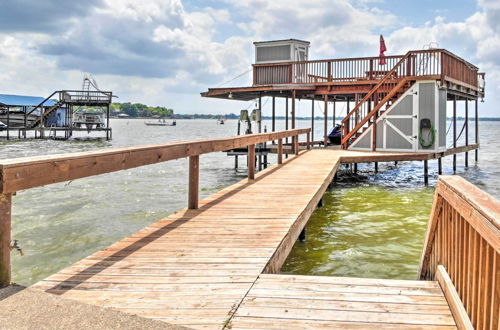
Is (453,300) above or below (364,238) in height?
above

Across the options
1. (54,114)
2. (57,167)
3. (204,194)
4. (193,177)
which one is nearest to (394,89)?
(204,194)

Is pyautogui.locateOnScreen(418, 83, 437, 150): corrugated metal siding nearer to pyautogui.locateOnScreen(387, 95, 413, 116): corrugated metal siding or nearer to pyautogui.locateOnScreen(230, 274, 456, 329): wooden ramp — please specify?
pyautogui.locateOnScreen(387, 95, 413, 116): corrugated metal siding

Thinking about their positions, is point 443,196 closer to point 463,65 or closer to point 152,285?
point 152,285

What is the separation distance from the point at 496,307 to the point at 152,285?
2414mm

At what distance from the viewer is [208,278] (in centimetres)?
379

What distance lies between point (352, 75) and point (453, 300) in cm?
1861

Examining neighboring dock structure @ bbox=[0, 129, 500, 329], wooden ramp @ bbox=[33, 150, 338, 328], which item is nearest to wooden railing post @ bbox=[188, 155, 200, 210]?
wooden ramp @ bbox=[33, 150, 338, 328]

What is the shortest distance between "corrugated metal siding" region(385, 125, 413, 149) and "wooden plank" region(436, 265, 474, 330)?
14.9 meters

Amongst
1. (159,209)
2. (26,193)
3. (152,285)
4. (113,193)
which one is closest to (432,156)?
(159,209)

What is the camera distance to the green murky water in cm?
702

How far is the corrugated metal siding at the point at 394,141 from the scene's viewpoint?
17922mm

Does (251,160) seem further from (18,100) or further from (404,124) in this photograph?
(18,100)

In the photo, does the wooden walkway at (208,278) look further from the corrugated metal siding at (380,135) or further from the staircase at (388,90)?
the corrugated metal siding at (380,135)

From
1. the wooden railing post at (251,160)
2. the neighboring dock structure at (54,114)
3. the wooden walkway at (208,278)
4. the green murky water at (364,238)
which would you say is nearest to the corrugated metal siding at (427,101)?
the green murky water at (364,238)
